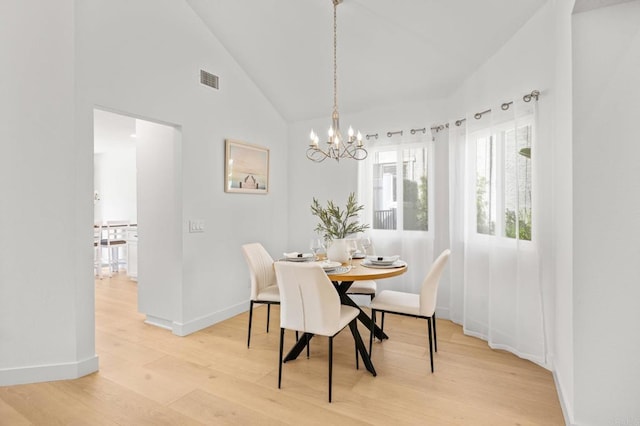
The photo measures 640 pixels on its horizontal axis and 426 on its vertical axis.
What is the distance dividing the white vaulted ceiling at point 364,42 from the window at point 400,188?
2.14 ft

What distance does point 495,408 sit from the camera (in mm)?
2074

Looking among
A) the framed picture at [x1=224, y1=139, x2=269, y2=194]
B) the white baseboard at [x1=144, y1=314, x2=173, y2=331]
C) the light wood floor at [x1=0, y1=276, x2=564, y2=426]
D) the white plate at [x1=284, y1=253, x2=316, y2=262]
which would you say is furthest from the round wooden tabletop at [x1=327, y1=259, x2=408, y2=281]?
the white baseboard at [x1=144, y1=314, x2=173, y2=331]

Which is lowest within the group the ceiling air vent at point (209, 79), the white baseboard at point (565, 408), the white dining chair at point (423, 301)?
the white baseboard at point (565, 408)

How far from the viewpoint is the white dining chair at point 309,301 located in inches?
85.2

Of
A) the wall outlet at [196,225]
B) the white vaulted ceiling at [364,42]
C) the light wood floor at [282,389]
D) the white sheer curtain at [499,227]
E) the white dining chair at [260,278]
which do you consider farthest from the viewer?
the wall outlet at [196,225]

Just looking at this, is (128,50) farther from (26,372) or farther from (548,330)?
(548,330)

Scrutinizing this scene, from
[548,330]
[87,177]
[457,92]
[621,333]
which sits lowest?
[548,330]

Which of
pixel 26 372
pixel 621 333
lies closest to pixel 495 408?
pixel 621 333

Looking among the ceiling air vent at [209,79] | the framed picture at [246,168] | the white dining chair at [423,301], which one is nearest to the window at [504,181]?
the white dining chair at [423,301]

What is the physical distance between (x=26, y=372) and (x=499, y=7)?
4497 mm

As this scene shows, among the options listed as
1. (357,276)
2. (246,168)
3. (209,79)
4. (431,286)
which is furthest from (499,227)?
(209,79)

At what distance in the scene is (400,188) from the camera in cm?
400

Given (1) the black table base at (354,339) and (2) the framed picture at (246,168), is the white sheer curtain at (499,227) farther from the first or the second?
(2) the framed picture at (246,168)

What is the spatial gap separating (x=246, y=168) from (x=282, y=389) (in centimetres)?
258
